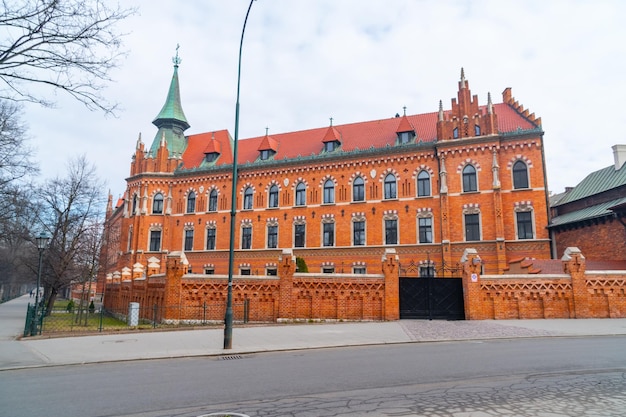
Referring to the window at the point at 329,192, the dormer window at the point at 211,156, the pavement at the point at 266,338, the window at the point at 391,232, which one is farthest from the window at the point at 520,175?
the dormer window at the point at 211,156

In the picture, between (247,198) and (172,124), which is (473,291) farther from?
(172,124)

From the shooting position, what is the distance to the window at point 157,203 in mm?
38688

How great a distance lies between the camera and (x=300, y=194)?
35.1 meters

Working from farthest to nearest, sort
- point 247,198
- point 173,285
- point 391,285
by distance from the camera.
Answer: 1. point 247,198
2. point 173,285
3. point 391,285

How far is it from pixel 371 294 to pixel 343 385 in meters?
13.8

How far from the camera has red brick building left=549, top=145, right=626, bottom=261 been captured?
80.3 feet

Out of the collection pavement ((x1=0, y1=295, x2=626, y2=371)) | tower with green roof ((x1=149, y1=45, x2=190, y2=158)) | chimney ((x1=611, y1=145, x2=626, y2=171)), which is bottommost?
pavement ((x1=0, y1=295, x2=626, y2=371))

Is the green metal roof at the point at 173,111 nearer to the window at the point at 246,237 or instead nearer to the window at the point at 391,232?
the window at the point at 246,237

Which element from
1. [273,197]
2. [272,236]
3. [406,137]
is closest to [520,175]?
[406,137]

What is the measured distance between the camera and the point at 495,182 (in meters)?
28.3

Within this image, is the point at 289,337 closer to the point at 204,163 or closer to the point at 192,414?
the point at 192,414

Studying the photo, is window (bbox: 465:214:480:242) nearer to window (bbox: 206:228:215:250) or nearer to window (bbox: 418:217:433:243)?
window (bbox: 418:217:433:243)

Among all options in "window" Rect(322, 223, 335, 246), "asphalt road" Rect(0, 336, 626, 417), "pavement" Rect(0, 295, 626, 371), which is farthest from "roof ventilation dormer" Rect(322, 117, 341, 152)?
"asphalt road" Rect(0, 336, 626, 417)

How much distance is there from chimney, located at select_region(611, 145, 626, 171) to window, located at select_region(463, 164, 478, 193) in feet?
31.0
